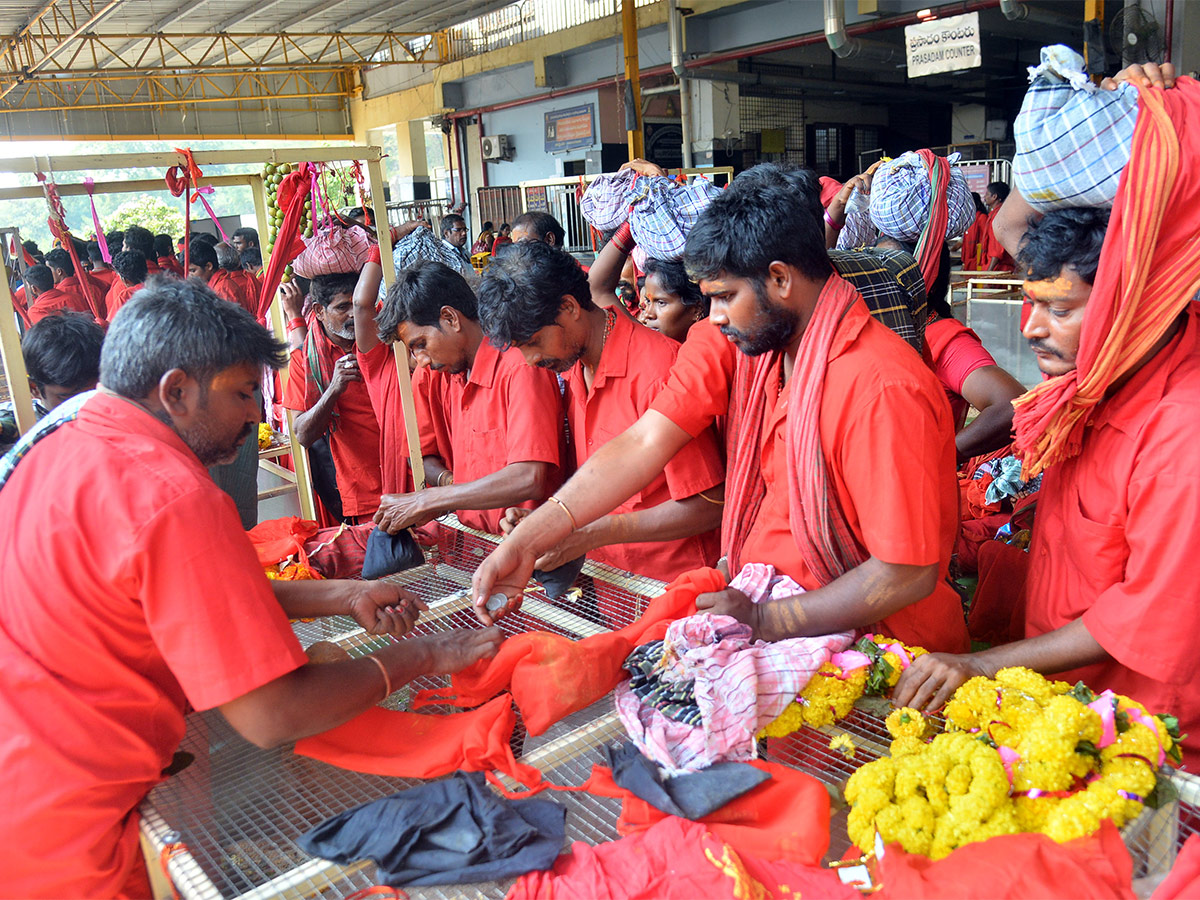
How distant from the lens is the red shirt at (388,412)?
3668 millimetres

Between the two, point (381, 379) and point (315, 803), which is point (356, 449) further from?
point (315, 803)

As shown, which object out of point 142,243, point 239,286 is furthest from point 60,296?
point 239,286

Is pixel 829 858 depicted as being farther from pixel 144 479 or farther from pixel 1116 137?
pixel 1116 137

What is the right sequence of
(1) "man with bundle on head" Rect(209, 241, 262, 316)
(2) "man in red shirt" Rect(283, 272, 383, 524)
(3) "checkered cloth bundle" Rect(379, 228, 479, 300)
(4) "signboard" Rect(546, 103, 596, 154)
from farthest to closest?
(4) "signboard" Rect(546, 103, 596, 154) < (1) "man with bundle on head" Rect(209, 241, 262, 316) < (3) "checkered cloth bundle" Rect(379, 228, 479, 300) < (2) "man in red shirt" Rect(283, 272, 383, 524)

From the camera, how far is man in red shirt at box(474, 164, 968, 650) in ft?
5.88

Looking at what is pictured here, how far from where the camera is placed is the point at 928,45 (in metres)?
9.07

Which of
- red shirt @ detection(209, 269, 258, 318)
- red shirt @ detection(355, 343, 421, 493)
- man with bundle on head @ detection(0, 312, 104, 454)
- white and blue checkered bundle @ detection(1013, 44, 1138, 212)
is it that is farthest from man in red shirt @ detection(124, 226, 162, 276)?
white and blue checkered bundle @ detection(1013, 44, 1138, 212)

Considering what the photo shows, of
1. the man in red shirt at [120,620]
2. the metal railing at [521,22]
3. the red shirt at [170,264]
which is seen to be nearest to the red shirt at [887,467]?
the man in red shirt at [120,620]

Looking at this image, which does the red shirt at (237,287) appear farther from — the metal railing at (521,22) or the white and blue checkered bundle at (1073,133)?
the metal railing at (521,22)

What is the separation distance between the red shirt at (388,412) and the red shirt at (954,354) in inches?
77.4

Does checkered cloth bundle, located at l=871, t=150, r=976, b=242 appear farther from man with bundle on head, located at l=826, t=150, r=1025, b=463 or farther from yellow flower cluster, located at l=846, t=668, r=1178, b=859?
yellow flower cluster, located at l=846, t=668, r=1178, b=859

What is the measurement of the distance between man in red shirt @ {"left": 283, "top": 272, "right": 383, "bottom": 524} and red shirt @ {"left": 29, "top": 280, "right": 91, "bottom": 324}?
4526mm

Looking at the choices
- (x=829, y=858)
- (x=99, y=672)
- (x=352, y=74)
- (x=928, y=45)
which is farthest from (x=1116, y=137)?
(x=352, y=74)

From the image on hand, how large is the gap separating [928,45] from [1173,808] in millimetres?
9279
